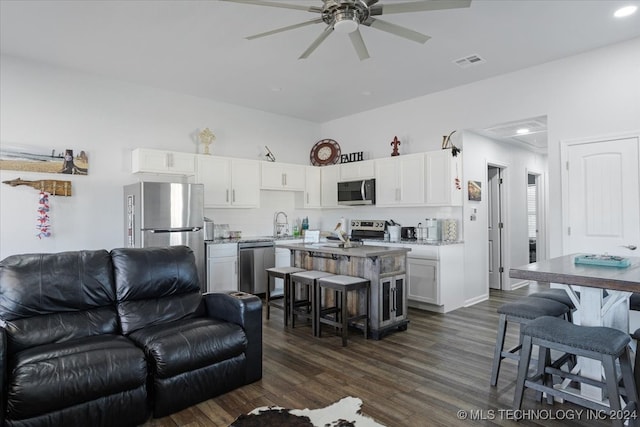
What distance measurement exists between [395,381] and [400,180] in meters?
3.36

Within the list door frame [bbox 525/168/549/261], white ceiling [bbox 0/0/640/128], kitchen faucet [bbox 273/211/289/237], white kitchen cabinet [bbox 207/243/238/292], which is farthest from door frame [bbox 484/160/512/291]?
white kitchen cabinet [bbox 207/243/238/292]

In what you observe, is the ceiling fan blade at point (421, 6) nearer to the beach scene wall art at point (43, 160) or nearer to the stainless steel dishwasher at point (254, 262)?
the stainless steel dishwasher at point (254, 262)

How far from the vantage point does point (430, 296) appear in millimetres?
4992

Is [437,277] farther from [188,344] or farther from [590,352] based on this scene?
[188,344]

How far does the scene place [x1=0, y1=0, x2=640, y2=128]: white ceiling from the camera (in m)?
3.32

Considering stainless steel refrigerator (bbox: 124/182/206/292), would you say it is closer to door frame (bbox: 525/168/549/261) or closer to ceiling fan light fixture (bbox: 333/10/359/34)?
ceiling fan light fixture (bbox: 333/10/359/34)

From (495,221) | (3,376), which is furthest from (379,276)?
(495,221)

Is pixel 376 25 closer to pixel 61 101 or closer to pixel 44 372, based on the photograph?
pixel 44 372

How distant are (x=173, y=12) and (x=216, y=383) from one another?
10.3ft

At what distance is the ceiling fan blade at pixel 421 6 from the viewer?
233 centimetres

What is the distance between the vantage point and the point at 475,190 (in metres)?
5.56

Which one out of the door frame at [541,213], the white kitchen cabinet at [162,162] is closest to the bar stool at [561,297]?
the white kitchen cabinet at [162,162]

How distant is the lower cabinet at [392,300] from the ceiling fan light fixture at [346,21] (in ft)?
8.00

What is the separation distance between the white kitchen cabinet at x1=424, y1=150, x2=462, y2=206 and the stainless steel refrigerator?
3.19 meters
